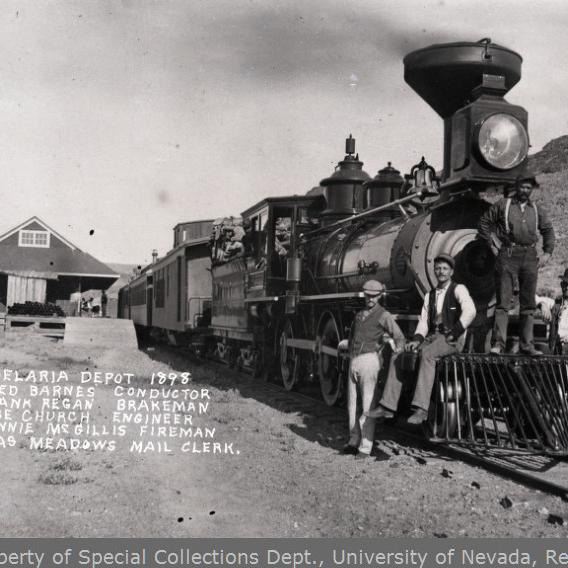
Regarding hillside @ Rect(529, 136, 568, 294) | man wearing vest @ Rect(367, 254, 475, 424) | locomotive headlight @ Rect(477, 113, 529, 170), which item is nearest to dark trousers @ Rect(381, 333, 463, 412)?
man wearing vest @ Rect(367, 254, 475, 424)

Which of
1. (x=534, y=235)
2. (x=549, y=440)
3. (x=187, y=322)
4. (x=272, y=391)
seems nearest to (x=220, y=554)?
(x=549, y=440)

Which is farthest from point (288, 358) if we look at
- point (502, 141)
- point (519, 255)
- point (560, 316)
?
point (502, 141)

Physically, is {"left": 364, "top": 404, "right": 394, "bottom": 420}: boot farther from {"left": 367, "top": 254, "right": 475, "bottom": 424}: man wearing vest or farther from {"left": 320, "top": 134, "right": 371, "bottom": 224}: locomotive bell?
{"left": 320, "top": 134, "right": 371, "bottom": 224}: locomotive bell

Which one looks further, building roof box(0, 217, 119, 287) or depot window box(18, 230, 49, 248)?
depot window box(18, 230, 49, 248)

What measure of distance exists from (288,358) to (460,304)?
5.28 meters

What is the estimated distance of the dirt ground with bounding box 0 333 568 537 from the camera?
4.36 meters

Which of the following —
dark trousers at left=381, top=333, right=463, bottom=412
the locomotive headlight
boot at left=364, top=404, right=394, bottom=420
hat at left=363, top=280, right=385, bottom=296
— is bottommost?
boot at left=364, top=404, right=394, bottom=420

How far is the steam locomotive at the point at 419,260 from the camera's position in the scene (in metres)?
6.29

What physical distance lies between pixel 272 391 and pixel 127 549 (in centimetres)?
740

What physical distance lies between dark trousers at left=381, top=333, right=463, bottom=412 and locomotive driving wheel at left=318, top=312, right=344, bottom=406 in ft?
8.08

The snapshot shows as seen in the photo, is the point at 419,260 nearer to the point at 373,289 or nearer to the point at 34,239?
the point at 373,289

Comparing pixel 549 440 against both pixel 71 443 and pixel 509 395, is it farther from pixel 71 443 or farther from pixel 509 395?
pixel 71 443

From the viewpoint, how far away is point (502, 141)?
262 inches

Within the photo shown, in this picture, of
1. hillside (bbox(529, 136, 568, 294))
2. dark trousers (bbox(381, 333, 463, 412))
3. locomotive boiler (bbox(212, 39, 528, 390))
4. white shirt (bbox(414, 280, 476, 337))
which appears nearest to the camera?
dark trousers (bbox(381, 333, 463, 412))
